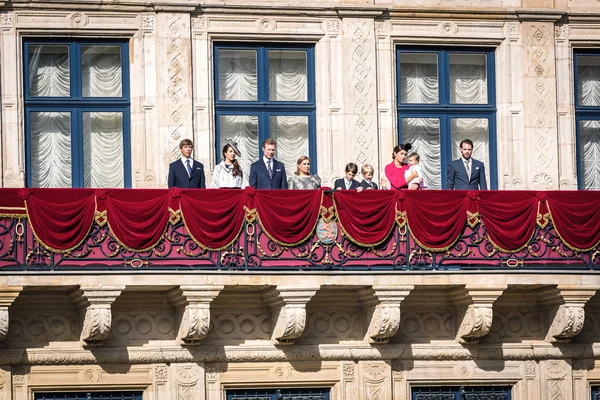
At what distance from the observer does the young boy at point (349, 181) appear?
3016 centimetres

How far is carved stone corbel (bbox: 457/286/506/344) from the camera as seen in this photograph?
29.9m

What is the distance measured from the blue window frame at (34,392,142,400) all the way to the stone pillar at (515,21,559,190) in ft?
25.6

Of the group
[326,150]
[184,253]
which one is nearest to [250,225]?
[184,253]

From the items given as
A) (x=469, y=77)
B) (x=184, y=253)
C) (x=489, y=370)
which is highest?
(x=469, y=77)

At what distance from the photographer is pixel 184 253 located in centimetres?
2895

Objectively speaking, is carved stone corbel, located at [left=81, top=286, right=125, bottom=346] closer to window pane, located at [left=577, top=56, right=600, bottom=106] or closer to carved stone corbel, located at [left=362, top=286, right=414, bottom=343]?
carved stone corbel, located at [left=362, top=286, right=414, bottom=343]

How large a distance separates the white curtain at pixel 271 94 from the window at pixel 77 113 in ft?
5.58

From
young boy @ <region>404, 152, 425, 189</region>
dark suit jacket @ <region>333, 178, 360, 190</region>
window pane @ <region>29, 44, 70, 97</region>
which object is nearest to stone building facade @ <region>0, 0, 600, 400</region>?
window pane @ <region>29, 44, 70, 97</region>

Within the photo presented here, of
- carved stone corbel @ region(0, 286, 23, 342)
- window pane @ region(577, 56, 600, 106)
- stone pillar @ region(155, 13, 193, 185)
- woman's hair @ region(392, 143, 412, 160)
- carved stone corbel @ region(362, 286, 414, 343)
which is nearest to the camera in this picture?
carved stone corbel @ region(0, 286, 23, 342)

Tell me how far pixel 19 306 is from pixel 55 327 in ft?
2.13

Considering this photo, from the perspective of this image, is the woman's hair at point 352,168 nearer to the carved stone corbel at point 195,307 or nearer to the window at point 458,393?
the carved stone corbel at point 195,307

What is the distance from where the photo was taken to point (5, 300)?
1116 inches

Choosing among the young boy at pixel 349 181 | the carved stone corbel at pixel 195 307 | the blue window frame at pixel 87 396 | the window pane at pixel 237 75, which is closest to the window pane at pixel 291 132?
the window pane at pixel 237 75

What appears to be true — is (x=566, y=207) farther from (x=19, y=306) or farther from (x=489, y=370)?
(x=19, y=306)
